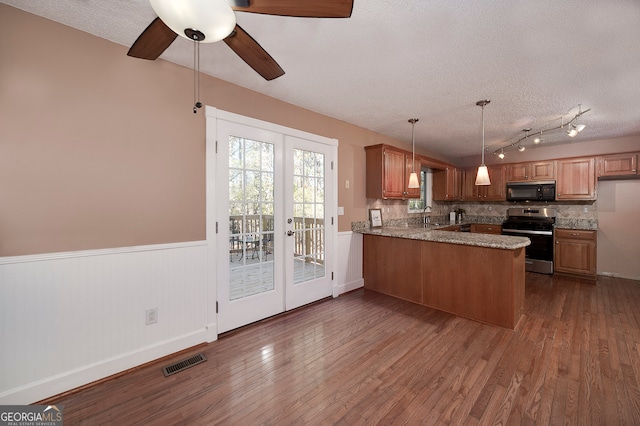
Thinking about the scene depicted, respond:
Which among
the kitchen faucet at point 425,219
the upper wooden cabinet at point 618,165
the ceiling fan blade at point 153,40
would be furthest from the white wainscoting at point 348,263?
the upper wooden cabinet at point 618,165

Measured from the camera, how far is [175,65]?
2305mm

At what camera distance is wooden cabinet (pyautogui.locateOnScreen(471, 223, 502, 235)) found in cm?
551

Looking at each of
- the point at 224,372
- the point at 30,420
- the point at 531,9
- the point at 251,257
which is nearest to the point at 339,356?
the point at 224,372

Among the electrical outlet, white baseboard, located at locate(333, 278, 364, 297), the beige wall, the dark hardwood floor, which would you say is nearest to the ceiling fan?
the beige wall

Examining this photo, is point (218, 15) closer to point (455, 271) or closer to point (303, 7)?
point (303, 7)

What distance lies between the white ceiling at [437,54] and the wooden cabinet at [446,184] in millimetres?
2202

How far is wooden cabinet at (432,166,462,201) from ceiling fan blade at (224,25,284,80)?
16.1 ft

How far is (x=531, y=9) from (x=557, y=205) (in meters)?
5.03

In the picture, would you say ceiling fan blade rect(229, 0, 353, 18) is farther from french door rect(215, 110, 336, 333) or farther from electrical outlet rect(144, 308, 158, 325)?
electrical outlet rect(144, 308, 158, 325)

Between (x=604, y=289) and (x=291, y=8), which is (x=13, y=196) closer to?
(x=291, y=8)

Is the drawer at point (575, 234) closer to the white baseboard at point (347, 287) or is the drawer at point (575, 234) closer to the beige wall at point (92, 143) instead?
the white baseboard at point (347, 287)

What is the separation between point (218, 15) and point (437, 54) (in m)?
1.77

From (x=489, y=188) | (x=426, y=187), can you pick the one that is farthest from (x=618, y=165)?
(x=426, y=187)

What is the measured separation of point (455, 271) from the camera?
311 centimetres
